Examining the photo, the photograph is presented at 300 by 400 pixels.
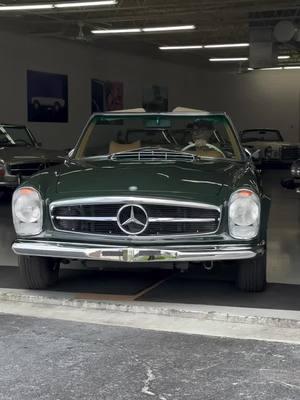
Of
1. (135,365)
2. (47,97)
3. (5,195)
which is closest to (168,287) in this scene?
(135,365)

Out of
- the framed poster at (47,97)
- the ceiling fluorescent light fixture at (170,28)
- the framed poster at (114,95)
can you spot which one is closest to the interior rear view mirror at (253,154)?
the ceiling fluorescent light fixture at (170,28)

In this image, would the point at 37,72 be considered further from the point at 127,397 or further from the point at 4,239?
the point at 127,397

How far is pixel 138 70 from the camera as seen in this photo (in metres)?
25.2

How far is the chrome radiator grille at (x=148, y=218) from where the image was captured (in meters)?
4.70

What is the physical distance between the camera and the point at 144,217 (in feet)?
15.5

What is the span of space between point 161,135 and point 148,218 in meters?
1.62

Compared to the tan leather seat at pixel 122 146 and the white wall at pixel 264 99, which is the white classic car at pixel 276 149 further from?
the tan leather seat at pixel 122 146

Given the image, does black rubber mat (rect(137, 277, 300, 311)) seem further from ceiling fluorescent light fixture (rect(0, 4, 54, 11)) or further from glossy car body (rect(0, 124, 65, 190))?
ceiling fluorescent light fixture (rect(0, 4, 54, 11))

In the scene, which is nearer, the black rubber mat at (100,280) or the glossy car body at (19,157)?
the black rubber mat at (100,280)

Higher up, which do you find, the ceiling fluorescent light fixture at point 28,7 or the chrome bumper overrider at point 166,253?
the ceiling fluorescent light fixture at point 28,7

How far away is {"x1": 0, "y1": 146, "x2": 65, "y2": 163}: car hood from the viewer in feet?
36.0

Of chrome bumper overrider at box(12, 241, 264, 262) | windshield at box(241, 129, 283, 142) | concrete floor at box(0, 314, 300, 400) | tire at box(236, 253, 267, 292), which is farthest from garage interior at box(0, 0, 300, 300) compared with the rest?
windshield at box(241, 129, 283, 142)

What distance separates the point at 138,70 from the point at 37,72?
6.35m

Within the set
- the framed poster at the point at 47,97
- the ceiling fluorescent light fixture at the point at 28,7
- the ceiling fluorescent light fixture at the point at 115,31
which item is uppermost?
the ceiling fluorescent light fixture at the point at 115,31
